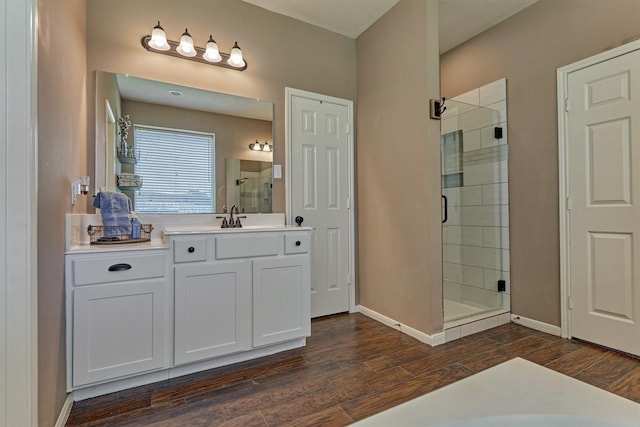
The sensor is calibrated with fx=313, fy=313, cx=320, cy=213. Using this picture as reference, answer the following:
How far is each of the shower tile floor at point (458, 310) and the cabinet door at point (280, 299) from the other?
3.93ft

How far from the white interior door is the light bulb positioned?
683mm

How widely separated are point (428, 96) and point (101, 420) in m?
2.80

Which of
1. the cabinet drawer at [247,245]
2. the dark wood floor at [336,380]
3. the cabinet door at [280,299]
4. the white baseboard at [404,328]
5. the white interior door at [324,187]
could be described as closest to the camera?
the dark wood floor at [336,380]

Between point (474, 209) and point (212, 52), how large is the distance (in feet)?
8.93

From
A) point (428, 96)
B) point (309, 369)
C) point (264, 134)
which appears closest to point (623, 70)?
point (428, 96)

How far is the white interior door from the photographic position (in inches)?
113

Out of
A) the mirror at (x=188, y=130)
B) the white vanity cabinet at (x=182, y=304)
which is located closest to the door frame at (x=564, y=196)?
the white vanity cabinet at (x=182, y=304)

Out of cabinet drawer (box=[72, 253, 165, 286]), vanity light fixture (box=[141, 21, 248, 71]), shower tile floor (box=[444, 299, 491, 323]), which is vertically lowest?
shower tile floor (box=[444, 299, 491, 323])

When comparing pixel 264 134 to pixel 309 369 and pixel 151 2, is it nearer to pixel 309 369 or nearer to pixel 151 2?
pixel 151 2

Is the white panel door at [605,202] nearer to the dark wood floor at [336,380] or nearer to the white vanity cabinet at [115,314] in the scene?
the dark wood floor at [336,380]

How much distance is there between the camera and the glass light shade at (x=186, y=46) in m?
2.29

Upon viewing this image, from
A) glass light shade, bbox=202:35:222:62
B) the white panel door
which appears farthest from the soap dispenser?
the white panel door

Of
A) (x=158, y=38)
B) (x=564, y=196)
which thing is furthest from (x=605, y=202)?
(x=158, y=38)

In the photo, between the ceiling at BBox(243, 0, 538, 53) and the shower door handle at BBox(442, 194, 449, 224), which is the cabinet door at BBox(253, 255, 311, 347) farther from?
the ceiling at BBox(243, 0, 538, 53)
